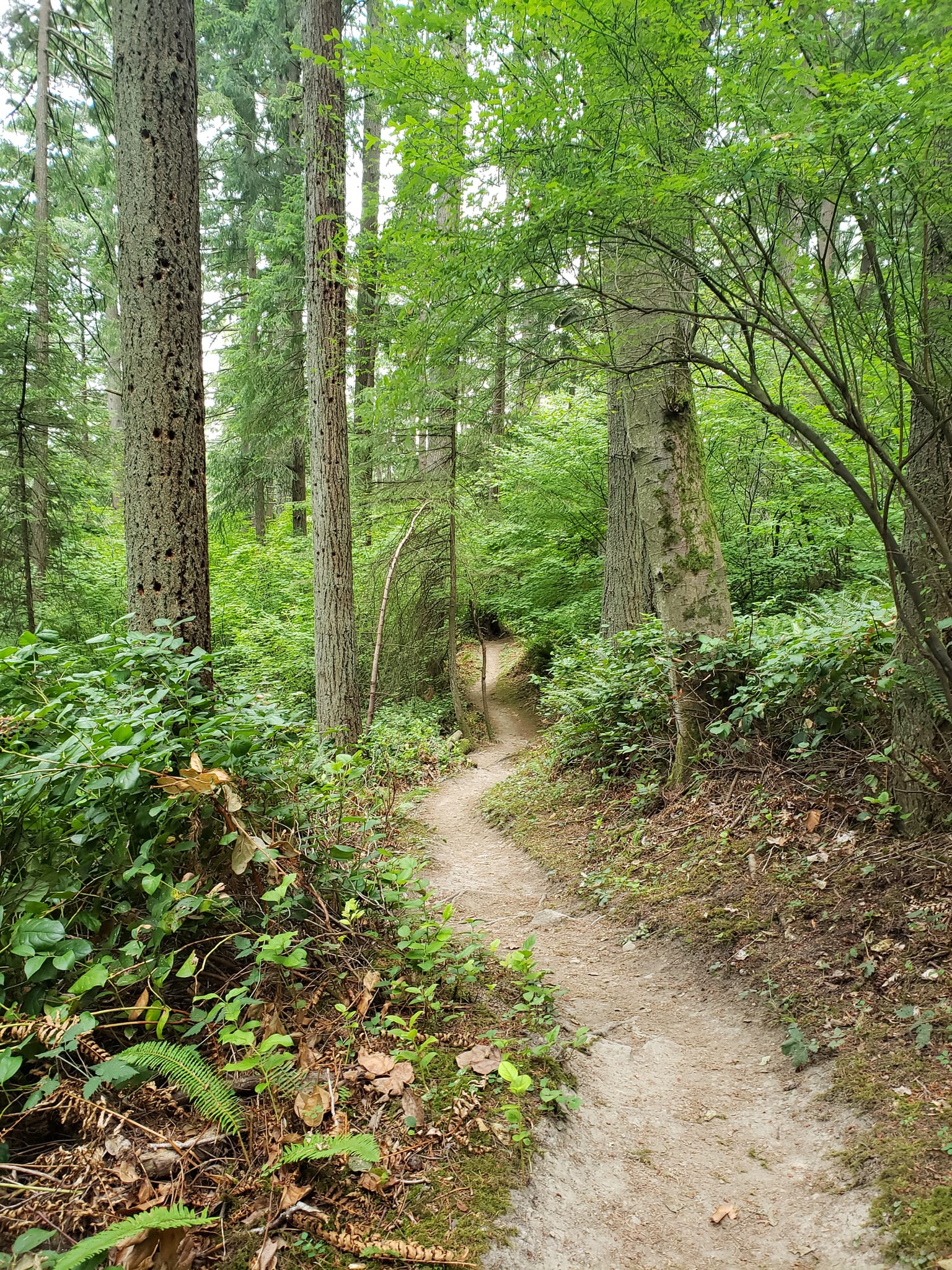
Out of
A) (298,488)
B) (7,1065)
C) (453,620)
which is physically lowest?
(7,1065)

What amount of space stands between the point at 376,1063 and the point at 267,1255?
2.64 feet

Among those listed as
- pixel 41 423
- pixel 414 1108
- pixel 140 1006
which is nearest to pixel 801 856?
pixel 414 1108

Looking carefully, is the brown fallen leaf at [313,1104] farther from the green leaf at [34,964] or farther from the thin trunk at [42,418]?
the thin trunk at [42,418]

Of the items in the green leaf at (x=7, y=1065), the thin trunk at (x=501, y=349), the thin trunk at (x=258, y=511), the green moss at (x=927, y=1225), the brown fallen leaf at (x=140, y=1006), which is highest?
the thin trunk at (x=258, y=511)

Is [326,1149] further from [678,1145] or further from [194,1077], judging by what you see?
[678,1145]

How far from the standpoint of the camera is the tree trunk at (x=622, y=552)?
8586 millimetres

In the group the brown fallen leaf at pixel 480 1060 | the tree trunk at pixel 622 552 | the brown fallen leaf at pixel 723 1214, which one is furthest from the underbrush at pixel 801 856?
the tree trunk at pixel 622 552

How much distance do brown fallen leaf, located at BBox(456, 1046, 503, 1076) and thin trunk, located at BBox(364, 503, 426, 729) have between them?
325 inches

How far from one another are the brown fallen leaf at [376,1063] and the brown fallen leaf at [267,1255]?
2.32 ft

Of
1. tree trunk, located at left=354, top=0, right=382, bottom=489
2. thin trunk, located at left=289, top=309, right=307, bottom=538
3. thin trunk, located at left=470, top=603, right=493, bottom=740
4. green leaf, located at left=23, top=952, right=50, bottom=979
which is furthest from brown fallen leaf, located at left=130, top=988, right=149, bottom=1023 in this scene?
thin trunk, located at left=289, top=309, right=307, bottom=538

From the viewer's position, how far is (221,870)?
2932 millimetres

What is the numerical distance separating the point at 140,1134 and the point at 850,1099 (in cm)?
261

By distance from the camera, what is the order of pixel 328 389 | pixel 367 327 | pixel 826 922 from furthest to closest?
1. pixel 328 389
2. pixel 367 327
3. pixel 826 922

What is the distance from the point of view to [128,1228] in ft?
5.23
